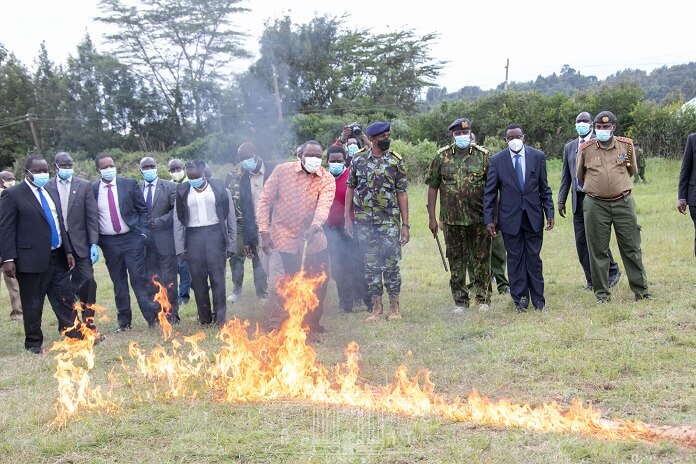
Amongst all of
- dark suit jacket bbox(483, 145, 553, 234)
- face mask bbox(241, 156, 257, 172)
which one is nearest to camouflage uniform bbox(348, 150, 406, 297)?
dark suit jacket bbox(483, 145, 553, 234)

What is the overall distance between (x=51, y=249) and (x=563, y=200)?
6.25 m

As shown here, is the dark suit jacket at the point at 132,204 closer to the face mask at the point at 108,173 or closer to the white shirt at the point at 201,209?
the face mask at the point at 108,173

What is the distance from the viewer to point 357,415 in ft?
15.0

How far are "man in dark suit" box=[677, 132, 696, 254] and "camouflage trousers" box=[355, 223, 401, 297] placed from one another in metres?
3.51

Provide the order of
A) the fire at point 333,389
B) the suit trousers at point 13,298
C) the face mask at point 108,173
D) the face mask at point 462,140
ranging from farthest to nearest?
the suit trousers at point 13,298 < the face mask at point 108,173 < the face mask at point 462,140 < the fire at point 333,389

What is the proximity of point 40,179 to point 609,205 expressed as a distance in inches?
248

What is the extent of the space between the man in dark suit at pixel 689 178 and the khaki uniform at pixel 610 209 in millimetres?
986

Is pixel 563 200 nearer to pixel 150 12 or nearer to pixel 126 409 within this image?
pixel 126 409

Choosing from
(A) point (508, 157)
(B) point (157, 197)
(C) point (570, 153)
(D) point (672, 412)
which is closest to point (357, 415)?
(D) point (672, 412)

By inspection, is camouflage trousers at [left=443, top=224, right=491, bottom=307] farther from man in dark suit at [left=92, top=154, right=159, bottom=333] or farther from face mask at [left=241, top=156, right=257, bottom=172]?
man in dark suit at [left=92, top=154, right=159, bottom=333]

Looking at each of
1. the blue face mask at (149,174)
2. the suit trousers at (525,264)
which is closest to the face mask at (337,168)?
the suit trousers at (525,264)

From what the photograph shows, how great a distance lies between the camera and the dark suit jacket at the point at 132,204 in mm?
8117

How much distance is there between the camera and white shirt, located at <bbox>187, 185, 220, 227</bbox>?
312 inches

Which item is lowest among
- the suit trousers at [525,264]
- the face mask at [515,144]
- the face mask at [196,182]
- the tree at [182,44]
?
the suit trousers at [525,264]
